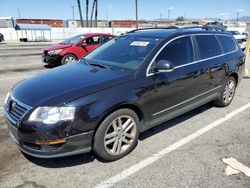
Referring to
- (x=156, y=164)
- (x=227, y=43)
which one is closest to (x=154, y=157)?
(x=156, y=164)

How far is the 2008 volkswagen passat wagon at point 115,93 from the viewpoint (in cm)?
297

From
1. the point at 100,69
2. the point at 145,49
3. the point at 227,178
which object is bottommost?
the point at 227,178

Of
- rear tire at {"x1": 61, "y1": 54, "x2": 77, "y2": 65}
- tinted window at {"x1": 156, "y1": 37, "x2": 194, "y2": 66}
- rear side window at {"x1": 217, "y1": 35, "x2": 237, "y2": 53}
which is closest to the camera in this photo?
tinted window at {"x1": 156, "y1": 37, "x2": 194, "y2": 66}

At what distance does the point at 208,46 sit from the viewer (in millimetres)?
4914

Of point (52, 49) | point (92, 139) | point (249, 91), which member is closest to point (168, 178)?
point (92, 139)

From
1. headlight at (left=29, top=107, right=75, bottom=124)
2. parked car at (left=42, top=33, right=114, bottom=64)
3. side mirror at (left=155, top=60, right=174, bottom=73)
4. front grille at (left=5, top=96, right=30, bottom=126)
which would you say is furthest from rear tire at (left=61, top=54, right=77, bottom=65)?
headlight at (left=29, top=107, right=75, bottom=124)

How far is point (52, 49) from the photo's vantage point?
11391mm

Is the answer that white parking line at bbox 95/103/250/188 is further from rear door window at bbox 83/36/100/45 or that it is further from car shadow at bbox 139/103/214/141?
rear door window at bbox 83/36/100/45

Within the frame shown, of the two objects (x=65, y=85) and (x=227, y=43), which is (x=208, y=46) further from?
(x=65, y=85)

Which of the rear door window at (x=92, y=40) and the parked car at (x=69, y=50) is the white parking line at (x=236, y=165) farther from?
the rear door window at (x=92, y=40)

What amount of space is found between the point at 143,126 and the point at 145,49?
121 cm

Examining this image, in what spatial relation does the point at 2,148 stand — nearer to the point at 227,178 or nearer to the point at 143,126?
the point at 143,126

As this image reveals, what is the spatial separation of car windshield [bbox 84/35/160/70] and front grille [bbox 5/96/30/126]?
1.47 metres

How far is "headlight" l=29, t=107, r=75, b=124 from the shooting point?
290 cm
